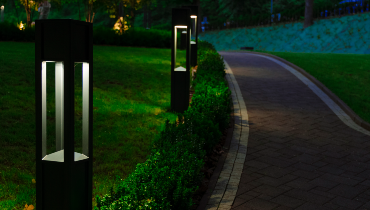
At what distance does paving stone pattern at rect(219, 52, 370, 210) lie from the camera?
4789 millimetres

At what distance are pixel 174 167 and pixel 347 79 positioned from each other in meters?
11.4

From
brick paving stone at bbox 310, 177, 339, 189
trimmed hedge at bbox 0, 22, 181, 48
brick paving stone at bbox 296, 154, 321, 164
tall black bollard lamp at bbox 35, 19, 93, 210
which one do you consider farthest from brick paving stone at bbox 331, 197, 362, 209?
trimmed hedge at bbox 0, 22, 181, 48

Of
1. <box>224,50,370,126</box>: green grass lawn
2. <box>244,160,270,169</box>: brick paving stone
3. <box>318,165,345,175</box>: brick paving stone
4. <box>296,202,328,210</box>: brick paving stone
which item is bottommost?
<box>296,202,328,210</box>: brick paving stone

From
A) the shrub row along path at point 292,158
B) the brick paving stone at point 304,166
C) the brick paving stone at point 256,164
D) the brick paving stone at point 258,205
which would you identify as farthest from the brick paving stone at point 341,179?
the brick paving stone at point 258,205

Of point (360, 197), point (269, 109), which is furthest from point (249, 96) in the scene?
point (360, 197)

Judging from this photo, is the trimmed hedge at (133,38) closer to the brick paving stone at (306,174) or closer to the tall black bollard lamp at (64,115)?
the brick paving stone at (306,174)

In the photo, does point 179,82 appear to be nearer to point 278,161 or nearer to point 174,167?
point 278,161

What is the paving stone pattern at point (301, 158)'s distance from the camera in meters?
4.79

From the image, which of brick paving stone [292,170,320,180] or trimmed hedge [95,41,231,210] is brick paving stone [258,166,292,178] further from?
trimmed hedge [95,41,231,210]

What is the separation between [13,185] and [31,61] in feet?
30.1

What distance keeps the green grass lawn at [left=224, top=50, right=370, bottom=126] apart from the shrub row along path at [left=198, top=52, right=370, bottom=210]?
0.62 m

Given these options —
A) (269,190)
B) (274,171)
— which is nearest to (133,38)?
(274,171)

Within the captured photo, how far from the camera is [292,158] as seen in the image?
630cm

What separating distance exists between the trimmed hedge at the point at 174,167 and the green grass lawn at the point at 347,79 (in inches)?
174
